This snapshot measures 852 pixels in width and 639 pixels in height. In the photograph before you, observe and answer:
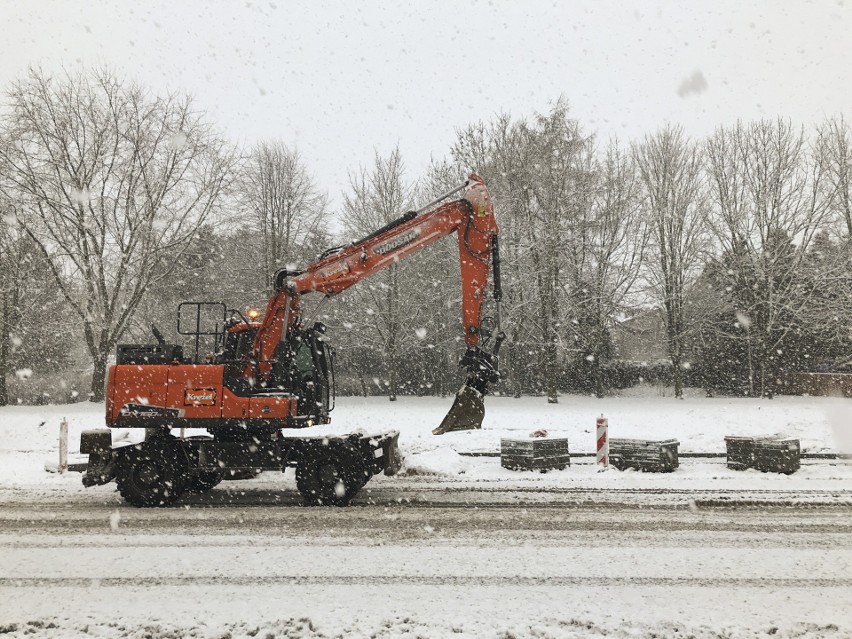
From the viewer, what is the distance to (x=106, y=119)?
26.5 m

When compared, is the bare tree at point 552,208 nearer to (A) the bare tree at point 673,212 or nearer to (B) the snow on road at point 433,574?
(A) the bare tree at point 673,212

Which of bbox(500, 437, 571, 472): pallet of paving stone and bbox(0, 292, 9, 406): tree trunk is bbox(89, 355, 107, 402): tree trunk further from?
bbox(500, 437, 571, 472): pallet of paving stone

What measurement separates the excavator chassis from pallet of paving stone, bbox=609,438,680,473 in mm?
5402

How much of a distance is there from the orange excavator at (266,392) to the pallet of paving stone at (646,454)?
4646 millimetres

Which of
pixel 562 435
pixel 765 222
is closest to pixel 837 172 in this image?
pixel 765 222

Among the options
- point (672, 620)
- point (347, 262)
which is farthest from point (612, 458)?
point (672, 620)

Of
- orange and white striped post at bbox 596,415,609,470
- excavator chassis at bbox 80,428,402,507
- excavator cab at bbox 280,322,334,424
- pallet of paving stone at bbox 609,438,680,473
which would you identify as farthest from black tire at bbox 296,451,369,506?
pallet of paving stone at bbox 609,438,680,473

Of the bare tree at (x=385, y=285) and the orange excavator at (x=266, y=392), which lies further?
the bare tree at (x=385, y=285)

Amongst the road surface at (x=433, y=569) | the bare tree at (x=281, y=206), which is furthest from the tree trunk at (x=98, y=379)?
the road surface at (x=433, y=569)

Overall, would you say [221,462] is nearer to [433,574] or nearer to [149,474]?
[149,474]

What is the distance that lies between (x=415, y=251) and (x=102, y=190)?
839 inches

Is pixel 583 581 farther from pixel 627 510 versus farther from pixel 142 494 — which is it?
pixel 142 494

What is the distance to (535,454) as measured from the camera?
41.9 ft

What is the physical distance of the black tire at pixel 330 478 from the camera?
998 centimetres
